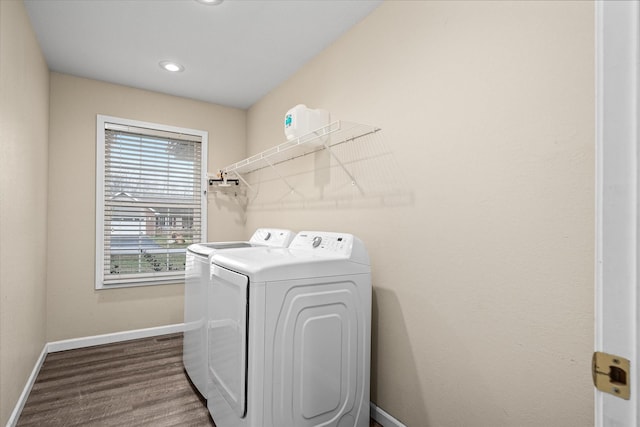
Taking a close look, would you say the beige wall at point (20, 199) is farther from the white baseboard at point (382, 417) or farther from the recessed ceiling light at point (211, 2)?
the white baseboard at point (382, 417)

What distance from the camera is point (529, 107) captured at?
1.24m

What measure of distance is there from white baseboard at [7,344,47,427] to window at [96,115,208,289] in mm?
677

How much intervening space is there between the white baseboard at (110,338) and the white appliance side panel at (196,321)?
0.99m

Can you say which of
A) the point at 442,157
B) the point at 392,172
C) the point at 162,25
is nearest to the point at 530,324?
the point at 442,157

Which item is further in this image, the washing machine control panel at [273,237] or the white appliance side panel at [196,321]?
the washing machine control panel at [273,237]

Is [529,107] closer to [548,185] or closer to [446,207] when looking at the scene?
[548,185]

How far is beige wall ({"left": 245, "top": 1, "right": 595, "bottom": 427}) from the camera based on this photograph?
3.69 feet

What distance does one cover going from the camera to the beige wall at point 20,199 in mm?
1642

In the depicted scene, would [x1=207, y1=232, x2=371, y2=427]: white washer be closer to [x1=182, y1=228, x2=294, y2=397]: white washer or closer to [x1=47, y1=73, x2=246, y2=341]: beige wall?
[x1=182, y1=228, x2=294, y2=397]: white washer

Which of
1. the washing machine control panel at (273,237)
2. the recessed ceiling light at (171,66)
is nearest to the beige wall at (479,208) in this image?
the washing machine control panel at (273,237)

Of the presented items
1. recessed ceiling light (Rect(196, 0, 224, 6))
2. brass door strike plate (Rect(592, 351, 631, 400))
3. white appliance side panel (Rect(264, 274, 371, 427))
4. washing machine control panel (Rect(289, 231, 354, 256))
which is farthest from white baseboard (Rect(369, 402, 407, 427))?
recessed ceiling light (Rect(196, 0, 224, 6))

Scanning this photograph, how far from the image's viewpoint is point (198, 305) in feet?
7.23

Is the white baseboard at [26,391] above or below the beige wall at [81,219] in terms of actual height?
below

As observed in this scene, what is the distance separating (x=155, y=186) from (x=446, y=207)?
2932 millimetres
